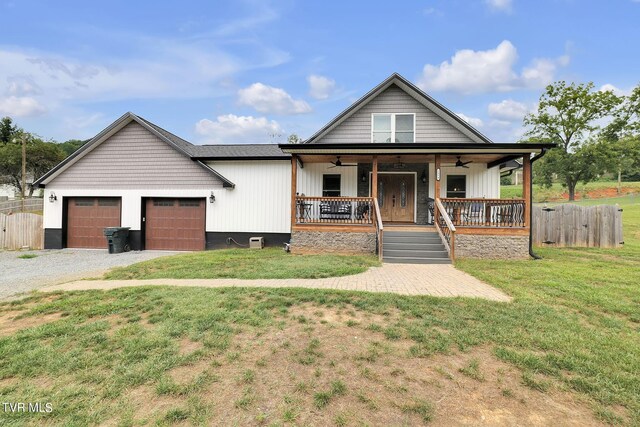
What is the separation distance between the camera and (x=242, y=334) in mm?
3801

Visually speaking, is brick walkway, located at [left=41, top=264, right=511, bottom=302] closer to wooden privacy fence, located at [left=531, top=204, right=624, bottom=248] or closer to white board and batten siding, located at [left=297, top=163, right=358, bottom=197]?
white board and batten siding, located at [left=297, top=163, right=358, bottom=197]

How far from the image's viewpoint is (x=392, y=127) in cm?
1372

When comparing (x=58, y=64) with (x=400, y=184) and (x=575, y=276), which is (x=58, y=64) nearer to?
(x=400, y=184)

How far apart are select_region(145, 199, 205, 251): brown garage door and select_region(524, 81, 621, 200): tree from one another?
33.7 m

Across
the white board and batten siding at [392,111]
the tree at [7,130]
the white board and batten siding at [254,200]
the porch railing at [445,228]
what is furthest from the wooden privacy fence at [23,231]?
the tree at [7,130]

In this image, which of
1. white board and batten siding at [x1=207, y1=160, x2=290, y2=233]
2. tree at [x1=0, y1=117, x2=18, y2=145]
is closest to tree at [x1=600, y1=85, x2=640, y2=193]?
white board and batten siding at [x1=207, y1=160, x2=290, y2=233]

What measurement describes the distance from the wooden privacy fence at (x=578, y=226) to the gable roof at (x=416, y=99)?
4.32 metres

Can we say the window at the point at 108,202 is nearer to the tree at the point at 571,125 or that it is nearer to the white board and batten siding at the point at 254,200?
the white board and batten siding at the point at 254,200

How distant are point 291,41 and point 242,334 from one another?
18.2 metres

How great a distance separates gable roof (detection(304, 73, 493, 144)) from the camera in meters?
13.0

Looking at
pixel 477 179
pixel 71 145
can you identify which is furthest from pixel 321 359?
pixel 71 145

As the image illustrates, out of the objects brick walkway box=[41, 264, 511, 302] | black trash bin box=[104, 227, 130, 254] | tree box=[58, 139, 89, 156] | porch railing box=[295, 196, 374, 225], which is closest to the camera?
brick walkway box=[41, 264, 511, 302]

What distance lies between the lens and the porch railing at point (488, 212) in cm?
1026

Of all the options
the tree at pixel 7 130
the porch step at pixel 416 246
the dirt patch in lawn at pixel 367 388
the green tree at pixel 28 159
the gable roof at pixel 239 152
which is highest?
the tree at pixel 7 130
